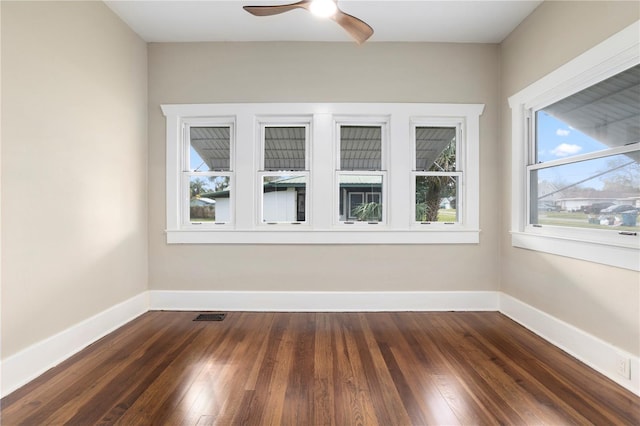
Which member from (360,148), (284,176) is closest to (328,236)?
(284,176)

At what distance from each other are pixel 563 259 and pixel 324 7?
2664 mm

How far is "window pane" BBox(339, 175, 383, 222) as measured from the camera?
3.40 meters

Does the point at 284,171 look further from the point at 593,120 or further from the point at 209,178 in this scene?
the point at 593,120

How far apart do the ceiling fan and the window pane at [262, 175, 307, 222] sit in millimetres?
1657

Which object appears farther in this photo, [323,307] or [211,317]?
[323,307]

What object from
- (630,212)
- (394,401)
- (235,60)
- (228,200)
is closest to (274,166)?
(228,200)

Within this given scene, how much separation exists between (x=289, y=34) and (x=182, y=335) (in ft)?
10.3

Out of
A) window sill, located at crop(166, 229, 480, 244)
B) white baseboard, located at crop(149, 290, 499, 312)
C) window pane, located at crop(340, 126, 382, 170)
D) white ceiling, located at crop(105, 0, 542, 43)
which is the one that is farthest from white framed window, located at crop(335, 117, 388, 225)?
white ceiling, located at crop(105, 0, 542, 43)

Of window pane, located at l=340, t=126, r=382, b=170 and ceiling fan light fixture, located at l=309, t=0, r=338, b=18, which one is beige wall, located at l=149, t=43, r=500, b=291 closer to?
window pane, located at l=340, t=126, r=382, b=170

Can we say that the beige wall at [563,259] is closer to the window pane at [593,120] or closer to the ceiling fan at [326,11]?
the window pane at [593,120]

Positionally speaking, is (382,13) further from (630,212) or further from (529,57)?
(630,212)

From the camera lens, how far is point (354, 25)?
2.07 m

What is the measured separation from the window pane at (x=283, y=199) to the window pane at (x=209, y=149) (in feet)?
1.78

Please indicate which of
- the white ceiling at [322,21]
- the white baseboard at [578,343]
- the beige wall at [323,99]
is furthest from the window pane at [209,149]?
the white baseboard at [578,343]
